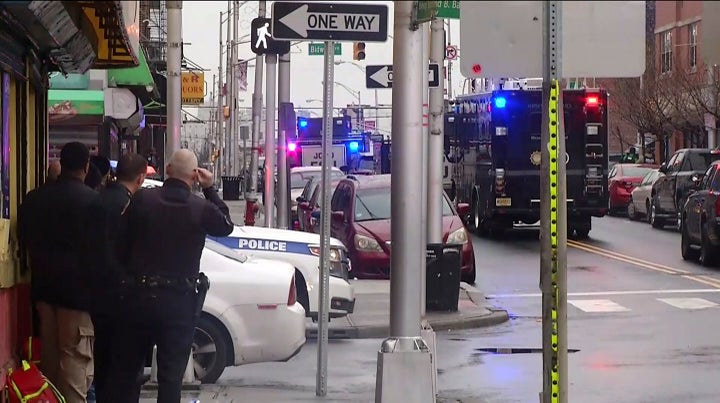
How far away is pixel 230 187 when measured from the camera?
4878cm

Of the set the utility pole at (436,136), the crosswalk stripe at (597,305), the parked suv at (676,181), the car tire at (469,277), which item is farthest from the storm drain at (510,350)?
the parked suv at (676,181)

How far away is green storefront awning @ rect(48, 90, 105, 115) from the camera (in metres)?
17.6

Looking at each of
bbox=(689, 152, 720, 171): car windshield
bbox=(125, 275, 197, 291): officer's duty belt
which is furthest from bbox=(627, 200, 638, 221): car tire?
bbox=(125, 275, 197, 291): officer's duty belt

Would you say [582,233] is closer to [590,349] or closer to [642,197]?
[642,197]

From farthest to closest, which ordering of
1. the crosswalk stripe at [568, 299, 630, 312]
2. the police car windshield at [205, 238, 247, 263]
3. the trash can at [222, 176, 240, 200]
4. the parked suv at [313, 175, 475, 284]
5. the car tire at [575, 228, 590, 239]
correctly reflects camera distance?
1. the trash can at [222, 176, 240, 200]
2. the car tire at [575, 228, 590, 239]
3. the parked suv at [313, 175, 475, 284]
4. the crosswalk stripe at [568, 299, 630, 312]
5. the police car windshield at [205, 238, 247, 263]

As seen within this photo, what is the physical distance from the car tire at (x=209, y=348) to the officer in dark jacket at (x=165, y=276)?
2.29 m

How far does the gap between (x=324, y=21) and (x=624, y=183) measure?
99.2ft

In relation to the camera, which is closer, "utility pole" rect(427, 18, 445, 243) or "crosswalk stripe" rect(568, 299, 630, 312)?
"utility pole" rect(427, 18, 445, 243)

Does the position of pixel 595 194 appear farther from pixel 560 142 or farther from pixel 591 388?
pixel 560 142

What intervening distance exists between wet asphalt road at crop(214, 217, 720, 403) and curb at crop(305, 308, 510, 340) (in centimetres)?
21

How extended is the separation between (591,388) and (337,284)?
3247 millimetres

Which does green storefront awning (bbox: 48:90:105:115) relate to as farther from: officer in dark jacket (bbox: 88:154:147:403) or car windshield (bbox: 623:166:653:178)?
car windshield (bbox: 623:166:653:178)

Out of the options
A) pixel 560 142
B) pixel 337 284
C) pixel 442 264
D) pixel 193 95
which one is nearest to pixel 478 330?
pixel 442 264

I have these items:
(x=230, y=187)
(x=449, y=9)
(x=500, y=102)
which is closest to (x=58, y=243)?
(x=449, y=9)
